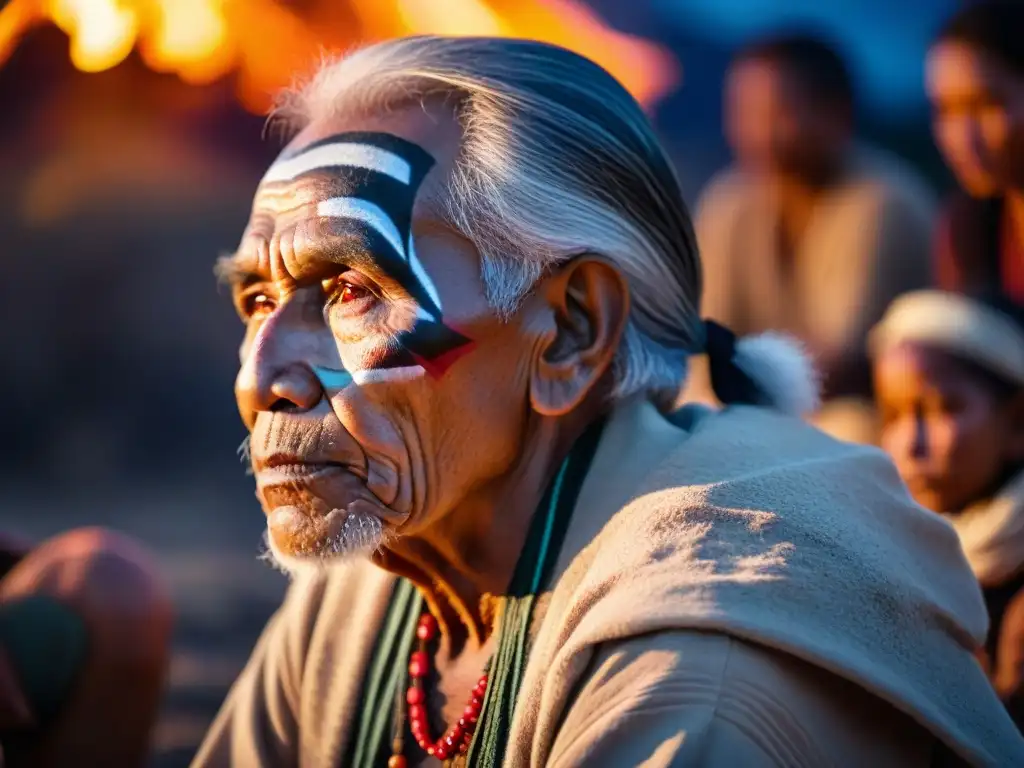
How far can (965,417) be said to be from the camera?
3.35m

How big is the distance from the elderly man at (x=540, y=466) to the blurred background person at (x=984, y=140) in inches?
92.7

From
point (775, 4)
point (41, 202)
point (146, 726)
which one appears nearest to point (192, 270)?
point (41, 202)

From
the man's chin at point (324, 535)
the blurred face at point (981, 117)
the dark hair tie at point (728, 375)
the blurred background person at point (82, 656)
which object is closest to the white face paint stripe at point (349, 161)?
the man's chin at point (324, 535)

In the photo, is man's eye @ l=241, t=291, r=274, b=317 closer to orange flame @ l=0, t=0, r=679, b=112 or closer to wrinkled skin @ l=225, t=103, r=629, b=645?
wrinkled skin @ l=225, t=103, r=629, b=645

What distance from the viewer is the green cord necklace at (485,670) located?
2045 millimetres

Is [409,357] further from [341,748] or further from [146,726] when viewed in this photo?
[146,726]

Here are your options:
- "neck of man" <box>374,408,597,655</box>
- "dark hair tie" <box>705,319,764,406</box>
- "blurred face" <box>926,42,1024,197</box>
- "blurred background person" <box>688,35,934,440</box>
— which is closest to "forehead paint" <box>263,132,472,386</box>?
"neck of man" <box>374,408,597,655</box>

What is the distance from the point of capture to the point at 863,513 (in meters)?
2.04

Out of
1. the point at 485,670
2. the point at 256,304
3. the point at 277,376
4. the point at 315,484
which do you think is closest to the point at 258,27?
the point at 256,304

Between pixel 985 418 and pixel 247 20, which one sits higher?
pixel 247 20

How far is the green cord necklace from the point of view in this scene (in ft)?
6.71

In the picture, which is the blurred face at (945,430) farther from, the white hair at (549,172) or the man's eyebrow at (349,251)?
the man's eyebrow at (349,251)

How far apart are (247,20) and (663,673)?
3114 mm

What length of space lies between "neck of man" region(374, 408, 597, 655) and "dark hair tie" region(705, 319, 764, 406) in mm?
354
